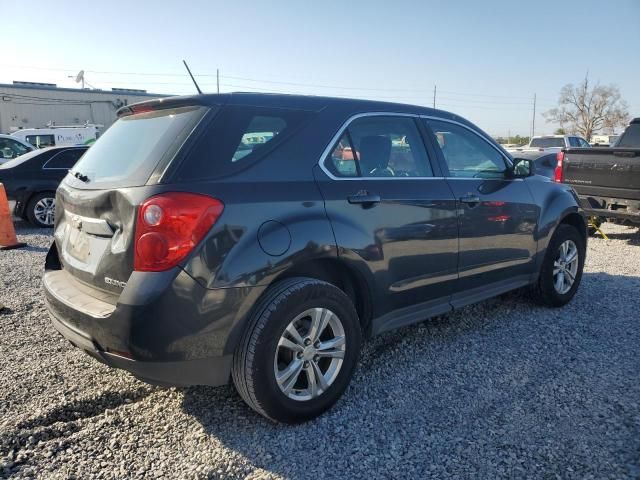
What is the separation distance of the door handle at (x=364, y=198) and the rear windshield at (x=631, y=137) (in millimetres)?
8166

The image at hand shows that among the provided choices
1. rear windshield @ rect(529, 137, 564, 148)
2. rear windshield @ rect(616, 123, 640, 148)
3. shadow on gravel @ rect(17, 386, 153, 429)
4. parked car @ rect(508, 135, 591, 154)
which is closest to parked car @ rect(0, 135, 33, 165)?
shadow on gravel @ rect(17, 386, 153, 429)

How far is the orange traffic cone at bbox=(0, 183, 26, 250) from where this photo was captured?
7.54m

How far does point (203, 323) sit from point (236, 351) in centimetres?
27

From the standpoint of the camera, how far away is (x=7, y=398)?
3.11 metres

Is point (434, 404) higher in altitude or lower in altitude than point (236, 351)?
lower

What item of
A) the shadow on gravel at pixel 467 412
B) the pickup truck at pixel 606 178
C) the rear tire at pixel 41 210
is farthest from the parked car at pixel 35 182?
the pickup truck at pixel 606 178

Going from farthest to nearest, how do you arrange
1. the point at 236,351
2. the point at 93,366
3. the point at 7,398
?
the point at 93,366 < the point at 7,398 < the point at 236,351

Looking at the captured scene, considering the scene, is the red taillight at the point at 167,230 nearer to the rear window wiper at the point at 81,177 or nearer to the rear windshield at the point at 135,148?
the rear windshield at the point at 135,148

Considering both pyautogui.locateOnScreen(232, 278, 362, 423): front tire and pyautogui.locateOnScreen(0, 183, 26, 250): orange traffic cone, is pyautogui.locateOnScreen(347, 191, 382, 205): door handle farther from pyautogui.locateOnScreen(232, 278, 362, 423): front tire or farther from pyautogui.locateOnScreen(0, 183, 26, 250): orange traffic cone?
pyautogui.locateOnScreen(0, 183, 26, 250): orange traffic cone

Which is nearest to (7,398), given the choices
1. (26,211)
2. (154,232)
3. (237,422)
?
(237,422)

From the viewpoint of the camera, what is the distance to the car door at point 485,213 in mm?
3812

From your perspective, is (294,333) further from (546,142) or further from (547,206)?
(546,142)

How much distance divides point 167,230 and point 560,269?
3890 millimetres

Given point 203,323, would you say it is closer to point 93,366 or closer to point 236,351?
point 236,351
